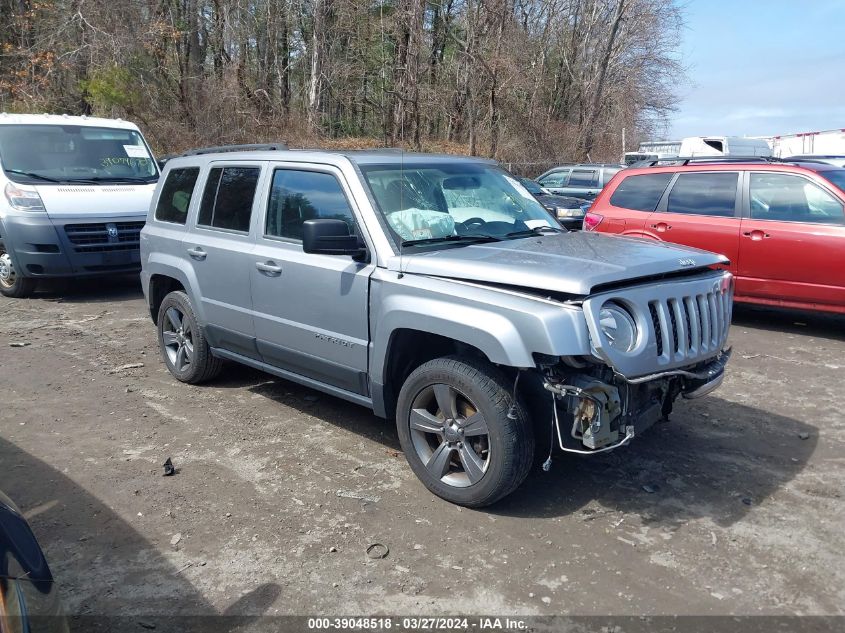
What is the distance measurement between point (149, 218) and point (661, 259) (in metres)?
4.58

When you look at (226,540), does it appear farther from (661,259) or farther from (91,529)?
(661,259)

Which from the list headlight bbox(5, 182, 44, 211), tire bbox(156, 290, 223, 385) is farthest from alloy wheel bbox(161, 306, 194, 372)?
headlight bbox(5, 182, 44, 211)

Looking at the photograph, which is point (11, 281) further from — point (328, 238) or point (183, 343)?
point (328, 238)

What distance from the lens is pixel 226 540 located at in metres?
3.65

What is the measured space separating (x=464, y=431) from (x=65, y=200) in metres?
7.60

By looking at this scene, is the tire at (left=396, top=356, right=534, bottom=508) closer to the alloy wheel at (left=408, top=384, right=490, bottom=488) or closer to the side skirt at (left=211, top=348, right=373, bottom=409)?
the alloy wheel at (left=408, top=384, right=490, bottom=488)

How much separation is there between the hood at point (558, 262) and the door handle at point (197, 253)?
2.03 meters

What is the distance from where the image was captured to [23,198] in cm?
905

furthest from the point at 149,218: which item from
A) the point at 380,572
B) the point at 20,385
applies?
the point at 380,572

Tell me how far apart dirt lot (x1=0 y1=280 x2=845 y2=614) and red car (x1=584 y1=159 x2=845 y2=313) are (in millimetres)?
1695

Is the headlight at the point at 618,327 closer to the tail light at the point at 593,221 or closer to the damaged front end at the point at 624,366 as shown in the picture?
the damaged front end at the point at 624,366

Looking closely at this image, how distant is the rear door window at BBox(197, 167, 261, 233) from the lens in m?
5.17

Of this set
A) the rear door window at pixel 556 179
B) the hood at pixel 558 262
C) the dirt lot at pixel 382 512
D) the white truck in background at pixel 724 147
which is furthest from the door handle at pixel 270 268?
the white truck in background at pixel 724 147

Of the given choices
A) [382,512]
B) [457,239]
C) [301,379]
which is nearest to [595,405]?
[382,512]
